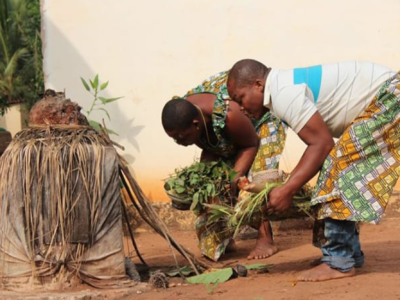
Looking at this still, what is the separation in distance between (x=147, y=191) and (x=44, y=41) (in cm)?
184

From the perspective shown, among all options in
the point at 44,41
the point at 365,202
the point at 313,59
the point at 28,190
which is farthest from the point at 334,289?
the point at 44,41

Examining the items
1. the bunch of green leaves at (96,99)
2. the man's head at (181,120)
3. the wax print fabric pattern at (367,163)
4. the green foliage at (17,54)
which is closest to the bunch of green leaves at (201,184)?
the man's head at (181,120)

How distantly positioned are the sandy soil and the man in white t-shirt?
20 centimetres

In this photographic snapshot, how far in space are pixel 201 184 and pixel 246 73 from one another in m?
1.12

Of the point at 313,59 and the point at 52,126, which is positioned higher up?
the point at 313,59

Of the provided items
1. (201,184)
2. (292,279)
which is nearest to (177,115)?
(201,184)

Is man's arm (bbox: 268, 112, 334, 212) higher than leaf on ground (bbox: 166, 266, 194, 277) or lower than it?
higher

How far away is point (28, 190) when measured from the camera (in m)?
4.30

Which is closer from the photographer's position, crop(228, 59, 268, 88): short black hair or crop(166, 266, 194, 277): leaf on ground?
crop(228, 59, 268, 88): short black hair

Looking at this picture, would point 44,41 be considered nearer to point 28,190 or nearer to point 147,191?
point 147,191

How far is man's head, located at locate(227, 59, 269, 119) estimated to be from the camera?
4.09m

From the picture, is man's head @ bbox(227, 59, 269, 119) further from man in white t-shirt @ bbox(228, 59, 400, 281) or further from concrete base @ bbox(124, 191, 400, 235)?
concrete base @ bbox(124, 191, 400, 235)

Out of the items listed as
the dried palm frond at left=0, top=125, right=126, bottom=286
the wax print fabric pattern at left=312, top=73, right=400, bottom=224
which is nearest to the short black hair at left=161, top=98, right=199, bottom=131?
the dried palm frond at left=0, top=125, right=126, bottom=286

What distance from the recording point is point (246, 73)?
411cm
